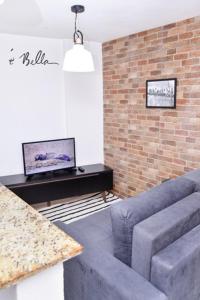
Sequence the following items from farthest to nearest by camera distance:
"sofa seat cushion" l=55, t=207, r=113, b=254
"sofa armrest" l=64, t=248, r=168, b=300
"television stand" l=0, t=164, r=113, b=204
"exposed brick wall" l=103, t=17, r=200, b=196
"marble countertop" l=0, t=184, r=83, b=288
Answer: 1. "television stand" l=0, t=164, r=113, b=204
2. "exposed brick wall" l=103, t=17, r=200, b=196
3. "sofa seat cushion" l=55, t=207, r=113, b=254
4. "sofa armrest" l=64, t=248, r=168, b=300
5. "marble countertop" l=0, t=184, r=83, b=288

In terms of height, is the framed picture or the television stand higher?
the framed picture

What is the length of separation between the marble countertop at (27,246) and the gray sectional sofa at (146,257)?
0.45 meters

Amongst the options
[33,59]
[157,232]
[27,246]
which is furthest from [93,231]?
[33,59]

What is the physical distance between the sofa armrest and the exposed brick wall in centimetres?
159

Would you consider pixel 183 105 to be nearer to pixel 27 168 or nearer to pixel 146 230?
pixel 146 230

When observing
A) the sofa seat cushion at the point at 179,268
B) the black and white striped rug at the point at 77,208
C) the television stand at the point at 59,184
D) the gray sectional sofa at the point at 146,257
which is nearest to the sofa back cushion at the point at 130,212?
the gray sectional sofa at the point at 146,257

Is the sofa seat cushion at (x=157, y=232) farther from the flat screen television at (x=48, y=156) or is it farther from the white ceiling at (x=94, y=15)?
the flat screen television at (x=48, y=156)

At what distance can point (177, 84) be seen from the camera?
8.77 ft

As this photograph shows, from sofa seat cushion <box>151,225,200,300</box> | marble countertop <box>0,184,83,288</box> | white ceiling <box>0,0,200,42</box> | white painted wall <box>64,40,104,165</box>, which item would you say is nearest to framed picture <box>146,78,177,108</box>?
white ceiling <box>0,0,200,42</box>

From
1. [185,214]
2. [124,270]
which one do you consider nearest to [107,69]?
[185,214]

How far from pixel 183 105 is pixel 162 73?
0.44 metres

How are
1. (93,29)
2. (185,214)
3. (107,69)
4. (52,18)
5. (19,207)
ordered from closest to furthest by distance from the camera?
(19,207) < (185,214) < (52,18) < (93,29) < (107,69)

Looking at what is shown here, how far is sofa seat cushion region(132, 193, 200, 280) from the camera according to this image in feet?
4.22

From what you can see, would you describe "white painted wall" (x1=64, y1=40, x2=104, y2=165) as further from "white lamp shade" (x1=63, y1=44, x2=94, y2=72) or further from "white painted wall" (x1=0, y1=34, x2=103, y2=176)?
"white lamp shade" (x1=63, y1=44, x2=94, y2=72)
